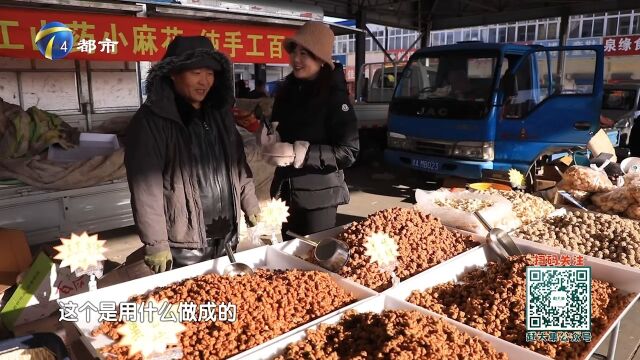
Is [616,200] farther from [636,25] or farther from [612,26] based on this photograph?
[612,26]

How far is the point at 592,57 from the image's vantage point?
569 centimetres

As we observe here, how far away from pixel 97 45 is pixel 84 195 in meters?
1.53

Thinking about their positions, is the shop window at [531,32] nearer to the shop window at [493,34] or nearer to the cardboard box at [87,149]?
the shop window at [493,34]

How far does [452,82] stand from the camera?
641cm

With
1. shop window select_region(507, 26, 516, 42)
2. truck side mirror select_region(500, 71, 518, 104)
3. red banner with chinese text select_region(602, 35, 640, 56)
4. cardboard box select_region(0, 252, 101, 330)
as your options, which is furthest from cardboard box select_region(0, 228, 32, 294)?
shop window select_region(507, 26, 516, 42)

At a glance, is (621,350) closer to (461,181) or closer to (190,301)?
(190,301)

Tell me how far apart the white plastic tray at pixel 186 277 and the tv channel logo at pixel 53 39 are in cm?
339

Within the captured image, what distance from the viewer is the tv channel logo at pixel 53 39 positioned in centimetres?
413

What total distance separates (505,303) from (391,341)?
0.62 m

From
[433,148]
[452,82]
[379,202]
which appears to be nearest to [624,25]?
[452,82]

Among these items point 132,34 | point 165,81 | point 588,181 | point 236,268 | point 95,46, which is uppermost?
point 132,34

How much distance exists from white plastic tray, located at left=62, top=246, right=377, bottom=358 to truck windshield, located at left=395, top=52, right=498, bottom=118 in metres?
4.68

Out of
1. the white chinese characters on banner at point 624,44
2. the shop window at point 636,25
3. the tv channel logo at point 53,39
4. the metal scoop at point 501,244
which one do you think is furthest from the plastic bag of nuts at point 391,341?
the shop window at point 636,25

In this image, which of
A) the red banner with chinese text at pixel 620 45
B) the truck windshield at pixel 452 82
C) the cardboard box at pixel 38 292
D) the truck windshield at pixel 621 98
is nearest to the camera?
the cardboard box at pixel 38 292
